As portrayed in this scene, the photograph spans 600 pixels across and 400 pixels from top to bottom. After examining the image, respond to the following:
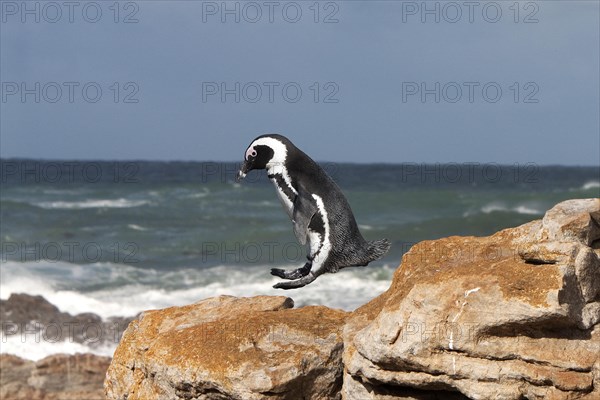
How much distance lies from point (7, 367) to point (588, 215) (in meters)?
7.69

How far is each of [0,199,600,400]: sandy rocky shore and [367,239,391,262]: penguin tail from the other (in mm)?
201

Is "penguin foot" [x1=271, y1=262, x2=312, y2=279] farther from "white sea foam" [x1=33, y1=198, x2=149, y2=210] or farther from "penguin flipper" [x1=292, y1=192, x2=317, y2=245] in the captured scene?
"white sea foam" [x1=33, y1=198, x2=149, y2=210]

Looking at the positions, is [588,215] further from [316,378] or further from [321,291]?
[321,291]

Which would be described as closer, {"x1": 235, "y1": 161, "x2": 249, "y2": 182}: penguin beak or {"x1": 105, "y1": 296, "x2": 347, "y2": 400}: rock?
{"x1": 105, "y1": 296, "x2": 347, "y2": 400}: rock

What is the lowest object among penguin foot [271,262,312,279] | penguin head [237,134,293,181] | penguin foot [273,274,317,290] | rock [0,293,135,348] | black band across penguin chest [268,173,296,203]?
rock [0,293,135,348]

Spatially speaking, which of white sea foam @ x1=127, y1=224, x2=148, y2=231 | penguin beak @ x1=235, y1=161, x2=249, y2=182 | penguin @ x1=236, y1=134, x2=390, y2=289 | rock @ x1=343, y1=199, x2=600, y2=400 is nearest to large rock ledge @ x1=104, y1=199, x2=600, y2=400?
rock @ x1=343, y1=199, x2=600, y2=400

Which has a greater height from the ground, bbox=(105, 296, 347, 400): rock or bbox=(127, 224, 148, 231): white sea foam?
bbox=(105, 296, 347, 400): rock

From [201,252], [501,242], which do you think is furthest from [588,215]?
[201,252]

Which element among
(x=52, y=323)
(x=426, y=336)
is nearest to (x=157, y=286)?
(x=52, y=323)

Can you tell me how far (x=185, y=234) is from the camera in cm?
2670

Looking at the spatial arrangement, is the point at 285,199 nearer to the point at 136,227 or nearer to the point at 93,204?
the point at 136,227

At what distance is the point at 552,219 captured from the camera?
6043 mm

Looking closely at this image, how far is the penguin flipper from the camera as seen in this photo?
6.25 metres

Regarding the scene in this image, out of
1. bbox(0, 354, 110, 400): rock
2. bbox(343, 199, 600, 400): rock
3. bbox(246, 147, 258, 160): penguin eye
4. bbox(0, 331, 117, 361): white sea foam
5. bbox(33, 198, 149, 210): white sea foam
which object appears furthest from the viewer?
bbox(33, 198, 149, 210): white sea foam
